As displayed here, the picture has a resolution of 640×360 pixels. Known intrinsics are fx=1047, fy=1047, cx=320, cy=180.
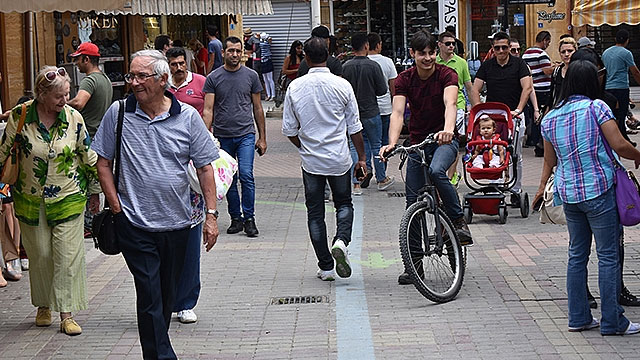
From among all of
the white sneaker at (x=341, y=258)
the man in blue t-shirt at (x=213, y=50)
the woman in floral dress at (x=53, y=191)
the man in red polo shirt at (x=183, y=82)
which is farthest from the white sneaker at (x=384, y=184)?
the man in blue t-shirt at (x=213, y=50)

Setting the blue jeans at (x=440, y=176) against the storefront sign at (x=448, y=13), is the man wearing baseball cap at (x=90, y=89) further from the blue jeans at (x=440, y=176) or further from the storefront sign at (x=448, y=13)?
the storefront sign at (x=448, y=13)

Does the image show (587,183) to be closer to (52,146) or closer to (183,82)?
(52,146)

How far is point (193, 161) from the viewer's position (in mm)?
5578

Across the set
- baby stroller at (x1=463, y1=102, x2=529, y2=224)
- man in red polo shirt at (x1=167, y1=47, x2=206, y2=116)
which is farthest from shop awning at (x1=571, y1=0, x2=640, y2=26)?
man in red polo shirt at (x1=167, y1=47, x2=206, y2=116)

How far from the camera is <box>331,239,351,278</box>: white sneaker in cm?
787

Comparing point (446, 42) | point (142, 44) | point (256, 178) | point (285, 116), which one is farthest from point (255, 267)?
point (142, 44)

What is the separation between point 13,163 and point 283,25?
962 inches

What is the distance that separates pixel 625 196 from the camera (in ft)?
20.4

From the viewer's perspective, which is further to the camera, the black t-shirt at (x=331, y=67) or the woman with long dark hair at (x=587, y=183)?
the black t-shirt at (x=331, y=67)

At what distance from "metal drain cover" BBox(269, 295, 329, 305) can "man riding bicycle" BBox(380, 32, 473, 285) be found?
2.29 ft

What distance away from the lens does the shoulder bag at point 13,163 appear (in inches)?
265

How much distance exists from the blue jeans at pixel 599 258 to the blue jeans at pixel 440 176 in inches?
55.2

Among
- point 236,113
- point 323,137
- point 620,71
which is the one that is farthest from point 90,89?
point 620,71

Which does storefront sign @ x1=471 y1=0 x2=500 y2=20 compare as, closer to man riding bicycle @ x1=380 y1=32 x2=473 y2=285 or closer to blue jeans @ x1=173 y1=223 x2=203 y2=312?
man riding bicycle @ x1=380 y1=32 x2=473 y2=285
